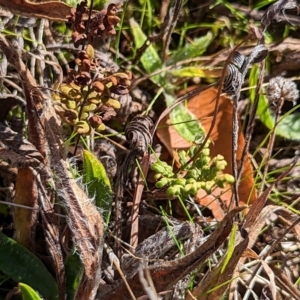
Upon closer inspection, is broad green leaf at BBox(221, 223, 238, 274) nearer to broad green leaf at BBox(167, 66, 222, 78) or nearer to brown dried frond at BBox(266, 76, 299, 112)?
brown dried frond at BBox(266, 76, 299, 112)

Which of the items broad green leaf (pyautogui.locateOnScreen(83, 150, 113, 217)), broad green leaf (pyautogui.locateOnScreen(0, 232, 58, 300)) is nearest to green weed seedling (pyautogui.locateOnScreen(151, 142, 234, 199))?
broad green leaf (pyautogui.locateOnScreen(83, 150, 113, 217))

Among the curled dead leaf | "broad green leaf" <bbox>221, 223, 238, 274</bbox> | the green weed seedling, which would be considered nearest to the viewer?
"broad green leaf" <bbox>221, 223, 238, 274</bbox>

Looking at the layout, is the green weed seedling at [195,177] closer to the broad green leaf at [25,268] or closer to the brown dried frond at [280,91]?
the brown dried frond at [280,91]

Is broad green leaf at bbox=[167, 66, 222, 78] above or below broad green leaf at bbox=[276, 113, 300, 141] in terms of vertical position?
above

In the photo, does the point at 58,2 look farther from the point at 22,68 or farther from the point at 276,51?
the point at 276,51

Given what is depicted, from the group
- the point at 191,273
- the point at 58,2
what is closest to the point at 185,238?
the point at 191,273

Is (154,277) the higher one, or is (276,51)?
(276,51)
